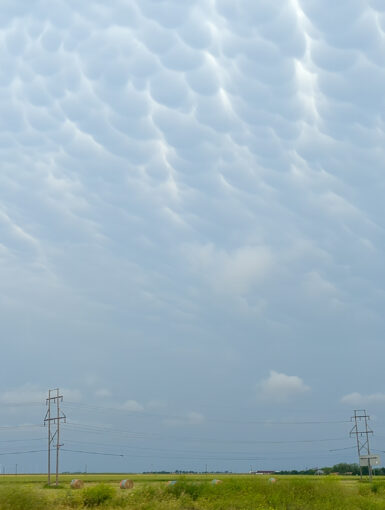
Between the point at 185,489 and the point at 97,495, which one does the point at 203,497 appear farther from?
the point at 97,495

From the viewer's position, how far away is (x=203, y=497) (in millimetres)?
45812

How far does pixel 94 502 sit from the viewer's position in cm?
4378

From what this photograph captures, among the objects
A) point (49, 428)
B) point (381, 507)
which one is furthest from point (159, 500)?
point (49, 428)

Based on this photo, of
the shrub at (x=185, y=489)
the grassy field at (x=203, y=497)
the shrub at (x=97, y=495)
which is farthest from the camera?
the shrub at (x=185, y=489)

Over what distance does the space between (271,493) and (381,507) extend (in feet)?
28.4

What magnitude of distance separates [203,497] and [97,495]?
7.64 m

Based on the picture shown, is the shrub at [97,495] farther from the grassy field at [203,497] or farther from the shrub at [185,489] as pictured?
the shrub at [185,489]

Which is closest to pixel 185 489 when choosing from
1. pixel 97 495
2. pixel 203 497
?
pixel 203 497

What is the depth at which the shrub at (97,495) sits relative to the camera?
4378 centimetres

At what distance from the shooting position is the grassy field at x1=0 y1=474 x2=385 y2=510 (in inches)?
1560

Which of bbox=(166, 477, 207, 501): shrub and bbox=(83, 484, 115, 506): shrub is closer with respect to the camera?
bbox=(83, 484, 115, 506): shrub

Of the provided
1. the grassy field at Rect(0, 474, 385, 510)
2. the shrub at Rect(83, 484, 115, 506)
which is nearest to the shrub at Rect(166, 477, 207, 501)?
Answer: the grassy field at Rect(0, 474, 385, 510)

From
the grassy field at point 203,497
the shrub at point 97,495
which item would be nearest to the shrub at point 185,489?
the grassy field at point 203,497

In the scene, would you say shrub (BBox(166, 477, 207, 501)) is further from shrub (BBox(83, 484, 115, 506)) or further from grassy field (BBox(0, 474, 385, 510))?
shrub (BBox(83, 484, 115, 506))
